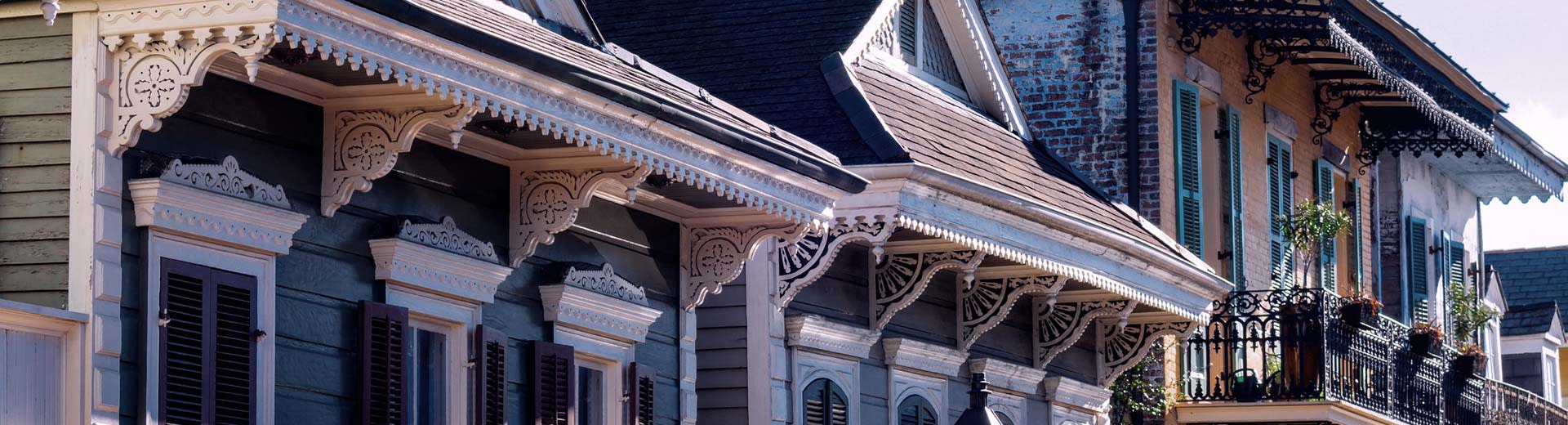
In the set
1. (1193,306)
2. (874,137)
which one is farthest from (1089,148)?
(874,137)

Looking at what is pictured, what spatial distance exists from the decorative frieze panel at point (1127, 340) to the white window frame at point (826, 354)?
322 centimetres

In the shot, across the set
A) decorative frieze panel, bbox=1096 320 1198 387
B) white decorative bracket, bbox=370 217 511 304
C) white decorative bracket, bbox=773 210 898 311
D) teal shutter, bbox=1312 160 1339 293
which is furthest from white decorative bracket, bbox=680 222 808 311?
teal shutter, bbox=1312 160 1339 293

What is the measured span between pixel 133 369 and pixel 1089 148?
12780 millimetres

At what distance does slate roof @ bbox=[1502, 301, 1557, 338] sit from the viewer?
116 ft

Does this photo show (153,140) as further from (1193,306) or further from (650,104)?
(1193,306)

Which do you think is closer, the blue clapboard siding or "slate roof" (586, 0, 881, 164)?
the blue clapboard siding

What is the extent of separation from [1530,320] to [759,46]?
76.1 feet

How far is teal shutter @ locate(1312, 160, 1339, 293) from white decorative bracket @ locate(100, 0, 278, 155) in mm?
17039

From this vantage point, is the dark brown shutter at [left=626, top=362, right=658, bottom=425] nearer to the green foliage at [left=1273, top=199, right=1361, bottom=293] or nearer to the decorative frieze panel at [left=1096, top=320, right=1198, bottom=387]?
the decorative frieze panel at [left=1096, top=320, right=1198, bottom=387]

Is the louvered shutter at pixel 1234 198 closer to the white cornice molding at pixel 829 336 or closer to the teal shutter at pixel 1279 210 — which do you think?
the teal shutter at pixel 1279 210

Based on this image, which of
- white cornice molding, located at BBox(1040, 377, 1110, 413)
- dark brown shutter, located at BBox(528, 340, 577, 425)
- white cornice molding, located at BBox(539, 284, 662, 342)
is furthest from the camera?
white cornice molding, located at BBox(1040, 377, 1110, 413)

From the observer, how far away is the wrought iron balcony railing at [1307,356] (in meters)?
20.8

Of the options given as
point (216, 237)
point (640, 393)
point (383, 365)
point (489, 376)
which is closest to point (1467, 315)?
point (640, 393)

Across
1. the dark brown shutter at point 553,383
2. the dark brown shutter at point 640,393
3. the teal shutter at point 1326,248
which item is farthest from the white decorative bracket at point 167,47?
the teal shutter at point 1326,248
